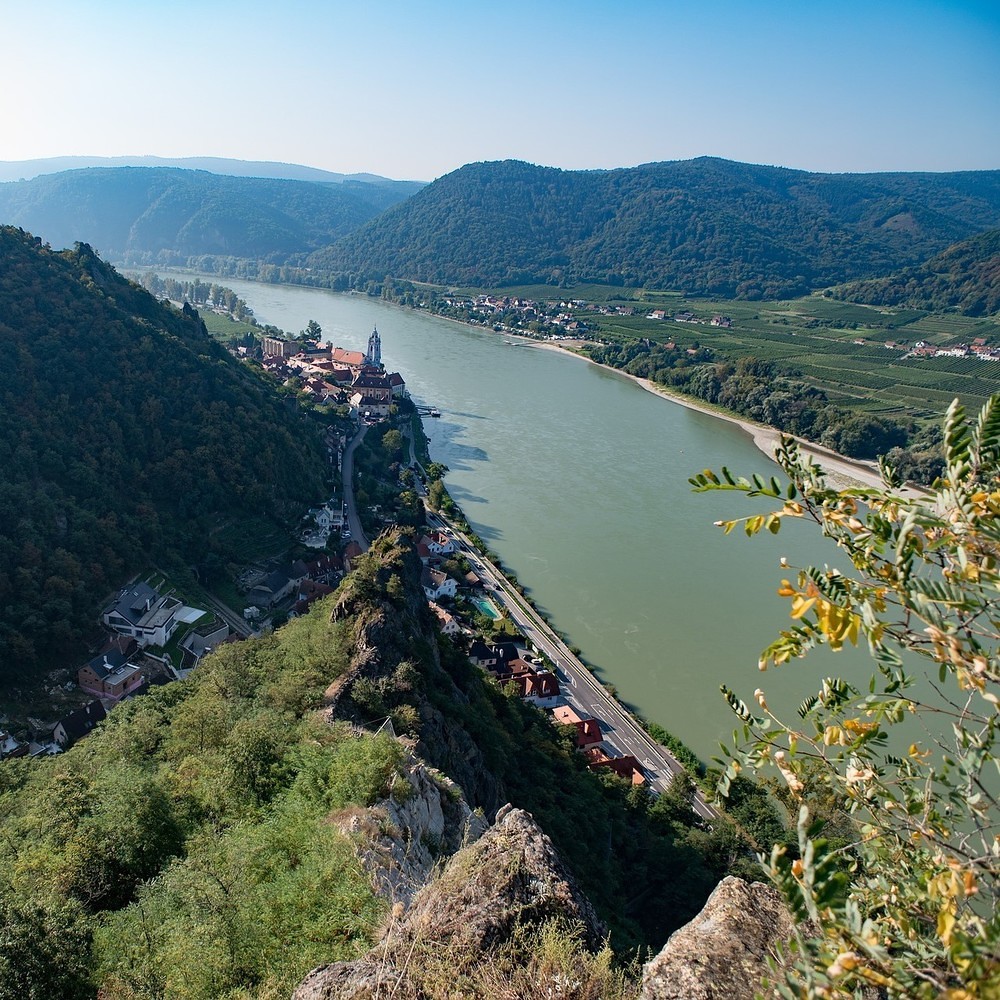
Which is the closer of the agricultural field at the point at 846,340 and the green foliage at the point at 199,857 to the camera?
the green foliage at the point at 199,857

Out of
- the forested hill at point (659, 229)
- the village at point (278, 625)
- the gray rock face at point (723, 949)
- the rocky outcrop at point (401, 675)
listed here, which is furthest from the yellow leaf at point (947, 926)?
the forested hill at point (659, 229)

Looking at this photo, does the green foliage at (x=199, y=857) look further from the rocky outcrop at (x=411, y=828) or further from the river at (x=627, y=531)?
the river at (x=627, y=531)

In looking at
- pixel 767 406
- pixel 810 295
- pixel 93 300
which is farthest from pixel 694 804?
pixel 810 295

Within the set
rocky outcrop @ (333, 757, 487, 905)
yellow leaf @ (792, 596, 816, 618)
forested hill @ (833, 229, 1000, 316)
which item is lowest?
rocky outcrop @ (333, 757, 487, 905)

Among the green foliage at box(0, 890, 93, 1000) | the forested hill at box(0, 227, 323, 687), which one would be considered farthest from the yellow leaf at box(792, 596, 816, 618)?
the forested hill at box(0, 227, 323, 687)

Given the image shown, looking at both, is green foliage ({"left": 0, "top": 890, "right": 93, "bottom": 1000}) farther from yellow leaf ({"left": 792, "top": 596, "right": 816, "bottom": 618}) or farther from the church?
the church

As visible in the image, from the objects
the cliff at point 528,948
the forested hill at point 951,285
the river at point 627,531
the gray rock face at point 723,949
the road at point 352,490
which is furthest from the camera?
the forested hill at point 951,285

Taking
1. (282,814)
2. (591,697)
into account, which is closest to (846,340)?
(591,697)
